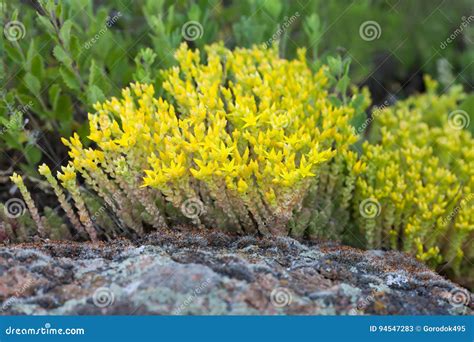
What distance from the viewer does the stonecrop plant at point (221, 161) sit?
10.6 ft

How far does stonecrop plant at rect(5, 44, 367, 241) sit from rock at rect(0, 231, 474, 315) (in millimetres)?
197

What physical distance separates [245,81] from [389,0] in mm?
2666

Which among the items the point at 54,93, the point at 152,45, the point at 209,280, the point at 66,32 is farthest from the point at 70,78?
the point at 209,280

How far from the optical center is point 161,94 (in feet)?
13.5

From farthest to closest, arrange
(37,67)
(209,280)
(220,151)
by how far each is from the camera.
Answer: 1. (37,67)
2. (220,151)
3. (209,280)

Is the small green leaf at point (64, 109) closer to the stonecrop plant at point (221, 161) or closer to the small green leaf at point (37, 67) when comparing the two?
the small green leaf at point (37, 67)

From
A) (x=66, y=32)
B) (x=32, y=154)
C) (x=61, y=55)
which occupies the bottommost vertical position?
(x=32, y=154)

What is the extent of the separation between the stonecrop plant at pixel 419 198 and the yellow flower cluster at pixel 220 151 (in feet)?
0.79

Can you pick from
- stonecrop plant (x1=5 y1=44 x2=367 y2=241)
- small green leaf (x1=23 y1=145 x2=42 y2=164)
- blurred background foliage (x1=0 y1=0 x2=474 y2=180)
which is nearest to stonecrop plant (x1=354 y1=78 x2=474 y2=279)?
stonecrop plant (x1=5 y1=44 x2=367 y2=241)

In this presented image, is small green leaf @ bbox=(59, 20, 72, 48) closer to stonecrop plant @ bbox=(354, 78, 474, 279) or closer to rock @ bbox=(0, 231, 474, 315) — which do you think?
rock @ bbox=(0, 231, 474, 315)

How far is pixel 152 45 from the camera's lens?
4.79m

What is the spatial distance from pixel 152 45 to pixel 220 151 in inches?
74.9

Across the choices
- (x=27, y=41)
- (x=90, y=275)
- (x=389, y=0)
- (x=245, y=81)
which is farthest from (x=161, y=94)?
(x=389, y=0)

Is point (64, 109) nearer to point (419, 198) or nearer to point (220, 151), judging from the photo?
point (220, 151)
